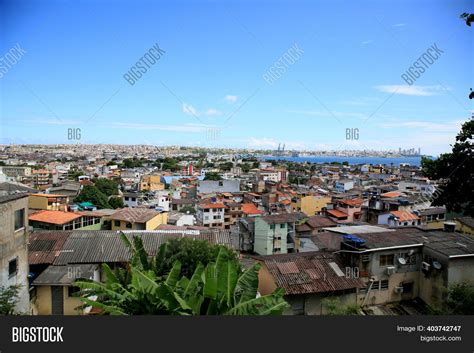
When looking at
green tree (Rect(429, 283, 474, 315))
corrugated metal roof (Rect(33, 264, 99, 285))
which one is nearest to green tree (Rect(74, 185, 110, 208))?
corrugated metal roof (Rect(33, 264, 99, 285))

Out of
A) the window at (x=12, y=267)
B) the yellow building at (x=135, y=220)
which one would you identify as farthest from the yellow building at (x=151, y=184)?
the window at (x=12, y=267)

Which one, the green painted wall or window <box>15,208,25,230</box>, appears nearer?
window <box>15,208,25,230</box>

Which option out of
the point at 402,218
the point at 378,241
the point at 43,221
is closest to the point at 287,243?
the point at 402,218

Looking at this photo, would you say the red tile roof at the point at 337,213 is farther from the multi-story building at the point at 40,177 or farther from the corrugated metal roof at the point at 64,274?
the multi-story building at the point at 40,177

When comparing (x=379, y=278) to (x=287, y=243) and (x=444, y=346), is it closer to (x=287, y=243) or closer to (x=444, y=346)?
(x=444, y=346)

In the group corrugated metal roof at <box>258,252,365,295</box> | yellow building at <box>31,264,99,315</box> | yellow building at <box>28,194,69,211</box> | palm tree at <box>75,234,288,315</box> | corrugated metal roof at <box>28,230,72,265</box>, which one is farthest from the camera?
yellow building at <box>28,194,69,211</box>

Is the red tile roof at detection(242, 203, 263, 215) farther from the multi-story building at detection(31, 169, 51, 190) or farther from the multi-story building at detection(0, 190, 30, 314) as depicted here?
the multi-story building at detection(31, 169, 51, 190)
